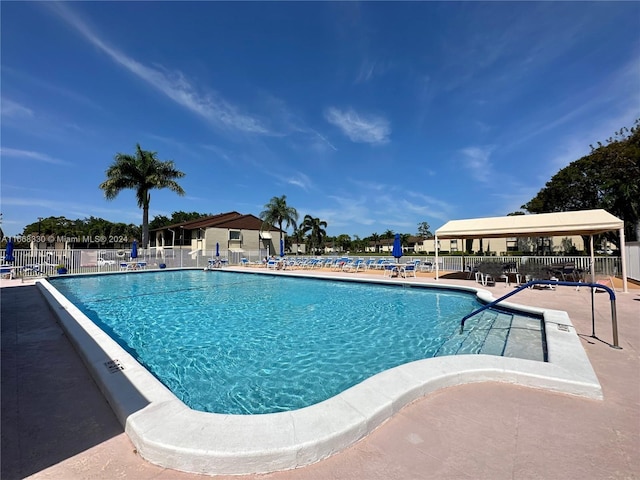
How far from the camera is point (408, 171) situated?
26.0 meters

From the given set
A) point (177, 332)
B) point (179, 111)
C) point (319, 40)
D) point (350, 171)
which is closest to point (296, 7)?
point (319, 40)

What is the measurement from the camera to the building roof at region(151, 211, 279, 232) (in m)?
32.1

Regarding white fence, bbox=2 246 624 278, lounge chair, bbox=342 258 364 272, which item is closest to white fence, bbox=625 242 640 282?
white fence, bbox=2 246 624 278

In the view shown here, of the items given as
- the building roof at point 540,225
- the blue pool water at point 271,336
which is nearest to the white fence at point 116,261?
the building roof at point 540,225

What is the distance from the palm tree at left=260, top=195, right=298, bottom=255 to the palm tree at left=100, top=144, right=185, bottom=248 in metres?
11.5

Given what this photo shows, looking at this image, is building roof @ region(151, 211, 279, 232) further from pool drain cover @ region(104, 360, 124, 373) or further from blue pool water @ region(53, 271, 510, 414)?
pool drain cover @ region(104, 360, 124, 373)

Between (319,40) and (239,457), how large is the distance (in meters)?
15.7

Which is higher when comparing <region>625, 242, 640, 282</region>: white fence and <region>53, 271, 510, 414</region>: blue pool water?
<region>625, 242, 640, 282</region>: white fence

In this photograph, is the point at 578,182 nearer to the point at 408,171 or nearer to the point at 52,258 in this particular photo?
the point at 408,171

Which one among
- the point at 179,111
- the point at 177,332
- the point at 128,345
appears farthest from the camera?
the point at 179,111

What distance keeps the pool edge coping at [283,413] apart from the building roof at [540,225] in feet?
26.8

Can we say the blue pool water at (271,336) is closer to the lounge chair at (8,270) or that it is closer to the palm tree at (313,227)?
the lounge chair at (8,270)

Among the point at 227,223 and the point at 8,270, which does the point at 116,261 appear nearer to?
the point at 8,270

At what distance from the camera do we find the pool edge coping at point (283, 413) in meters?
1.85
